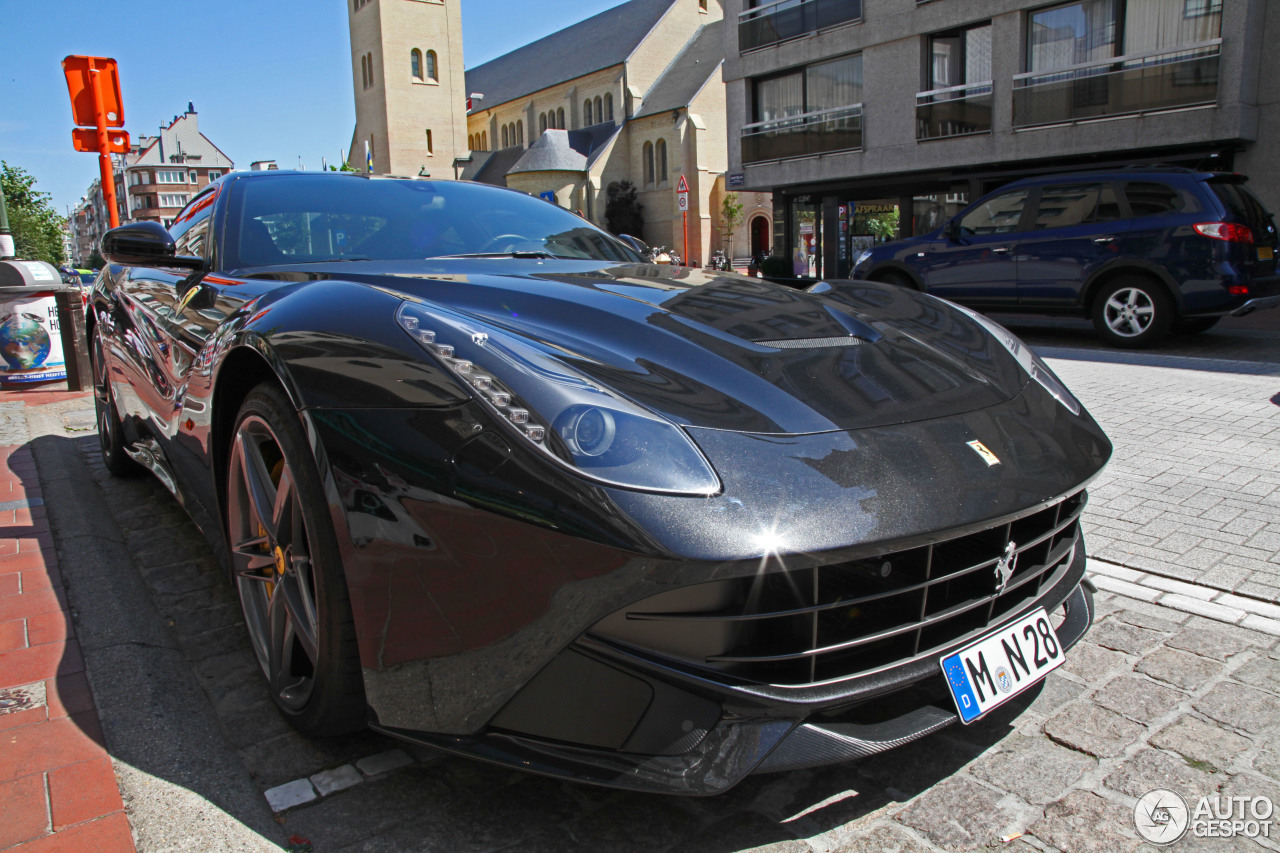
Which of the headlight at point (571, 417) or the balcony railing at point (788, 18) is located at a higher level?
the balcony railing at point (788, 18)

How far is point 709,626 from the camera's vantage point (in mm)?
1494

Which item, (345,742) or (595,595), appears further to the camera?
(345,742)

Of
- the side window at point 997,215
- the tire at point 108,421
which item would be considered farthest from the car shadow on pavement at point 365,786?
the side window at point 997,215

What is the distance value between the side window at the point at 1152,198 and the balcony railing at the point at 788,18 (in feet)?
43.1

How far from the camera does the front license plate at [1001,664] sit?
5.55 feet

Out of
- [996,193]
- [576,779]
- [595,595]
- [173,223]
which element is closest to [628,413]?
[595,595]

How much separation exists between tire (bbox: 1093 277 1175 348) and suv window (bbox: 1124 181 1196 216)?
27.3 inches

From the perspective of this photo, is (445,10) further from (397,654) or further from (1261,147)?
(397,654)

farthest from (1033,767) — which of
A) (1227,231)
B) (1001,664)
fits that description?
(1227,231)

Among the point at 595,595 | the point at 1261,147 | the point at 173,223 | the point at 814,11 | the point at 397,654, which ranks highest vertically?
the point at 814,11

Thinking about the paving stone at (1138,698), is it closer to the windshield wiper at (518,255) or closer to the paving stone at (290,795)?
the paving stone at (290,795)

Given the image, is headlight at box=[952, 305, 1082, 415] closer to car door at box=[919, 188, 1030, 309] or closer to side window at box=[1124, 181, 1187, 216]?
side window at box=[1124, 181, 1187, 216]

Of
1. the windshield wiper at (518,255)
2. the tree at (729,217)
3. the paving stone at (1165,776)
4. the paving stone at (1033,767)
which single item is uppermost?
the tree at (729,217)

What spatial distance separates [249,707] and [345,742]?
1.17ft
